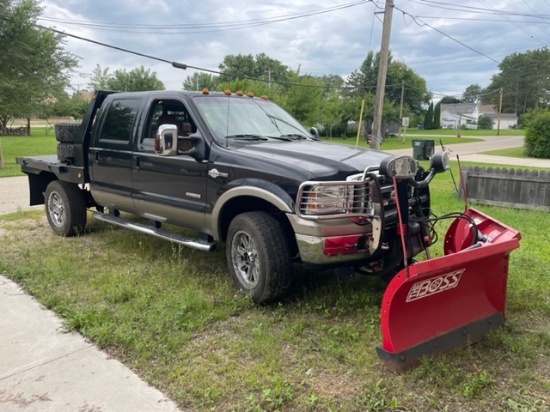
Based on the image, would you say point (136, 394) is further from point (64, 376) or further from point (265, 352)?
point (265, 352)

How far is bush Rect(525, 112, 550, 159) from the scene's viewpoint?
2422cm

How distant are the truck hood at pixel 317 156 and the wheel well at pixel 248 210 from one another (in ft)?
1.48

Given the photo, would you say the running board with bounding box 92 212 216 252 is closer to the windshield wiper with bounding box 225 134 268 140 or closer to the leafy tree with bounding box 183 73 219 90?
the windshield wiper with bounding box 225 134 268 140

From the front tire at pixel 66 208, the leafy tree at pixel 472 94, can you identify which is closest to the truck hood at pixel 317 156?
the front tire at pixel 66 208

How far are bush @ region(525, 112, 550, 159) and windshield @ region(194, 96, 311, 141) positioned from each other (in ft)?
75.3

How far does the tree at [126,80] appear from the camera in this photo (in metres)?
46.8

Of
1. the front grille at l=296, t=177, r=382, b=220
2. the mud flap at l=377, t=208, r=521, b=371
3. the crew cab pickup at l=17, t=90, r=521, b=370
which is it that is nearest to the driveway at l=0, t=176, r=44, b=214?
the crew cab pickup at l=17, t=90, r=521, b=370

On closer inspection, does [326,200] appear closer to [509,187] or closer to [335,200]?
Answer: [335,200]

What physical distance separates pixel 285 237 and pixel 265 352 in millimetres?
1079

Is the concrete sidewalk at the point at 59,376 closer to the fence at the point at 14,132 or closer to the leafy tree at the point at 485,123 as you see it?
the fence at the point at 14,132

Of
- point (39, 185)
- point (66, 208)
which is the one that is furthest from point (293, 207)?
point (39, 185)

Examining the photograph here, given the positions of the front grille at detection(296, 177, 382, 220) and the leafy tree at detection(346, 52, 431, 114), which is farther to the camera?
the leafy tree at detection(346, 52, 431, 114)

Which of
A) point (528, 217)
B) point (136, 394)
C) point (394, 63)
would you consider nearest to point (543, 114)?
point (528, 217)

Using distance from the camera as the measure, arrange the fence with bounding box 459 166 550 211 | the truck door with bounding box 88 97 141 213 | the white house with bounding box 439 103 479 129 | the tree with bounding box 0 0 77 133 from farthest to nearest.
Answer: the white house with bounding box 439 103 479 129
the tree with bounding box 0 0 77 133
the fence with bounding box 459 166 550 211
the truck door with bounding box 88 97 141 213
